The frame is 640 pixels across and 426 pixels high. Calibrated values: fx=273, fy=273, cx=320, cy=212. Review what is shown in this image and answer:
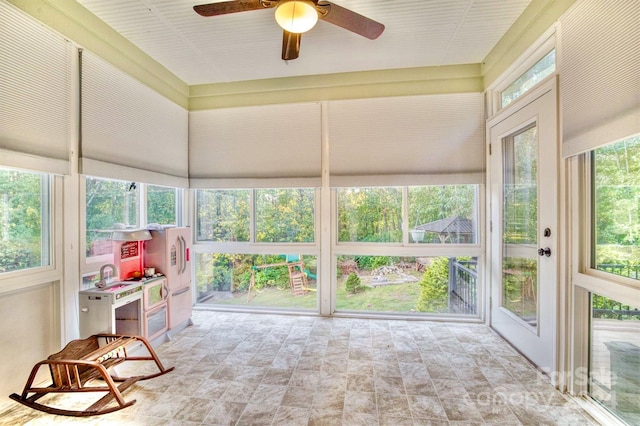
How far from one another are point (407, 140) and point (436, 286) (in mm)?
1858

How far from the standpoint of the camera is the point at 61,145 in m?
2.21

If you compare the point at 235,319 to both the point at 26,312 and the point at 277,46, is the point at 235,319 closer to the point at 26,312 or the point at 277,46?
the point at 26,312

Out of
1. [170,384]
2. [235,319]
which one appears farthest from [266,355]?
[235,319]

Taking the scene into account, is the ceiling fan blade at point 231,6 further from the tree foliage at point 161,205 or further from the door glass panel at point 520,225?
the door glass panel at point 520,225

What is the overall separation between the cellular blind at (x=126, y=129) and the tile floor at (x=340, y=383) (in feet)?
6.09

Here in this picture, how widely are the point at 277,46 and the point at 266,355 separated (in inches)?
121

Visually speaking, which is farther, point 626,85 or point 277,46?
point 277,46

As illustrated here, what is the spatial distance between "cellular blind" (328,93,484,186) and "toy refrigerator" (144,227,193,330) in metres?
1.96

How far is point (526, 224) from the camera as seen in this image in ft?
8.42

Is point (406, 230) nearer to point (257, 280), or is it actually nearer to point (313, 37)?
point (257, 280)

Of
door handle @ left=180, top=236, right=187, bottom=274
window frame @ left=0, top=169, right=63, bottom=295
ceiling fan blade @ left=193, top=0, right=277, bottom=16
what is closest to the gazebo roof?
ceiling fan blade @ left=193, top=0, right=277, bottom=16

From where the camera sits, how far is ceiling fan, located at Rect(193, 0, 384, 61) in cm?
175

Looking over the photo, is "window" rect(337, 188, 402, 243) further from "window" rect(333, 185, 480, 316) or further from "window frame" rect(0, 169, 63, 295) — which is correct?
"window frame" rect(0, 169, 63, 295)

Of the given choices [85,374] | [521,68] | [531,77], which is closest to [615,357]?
[531,77]
